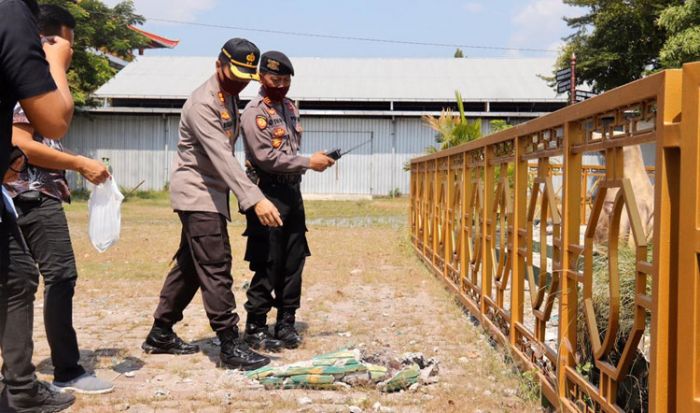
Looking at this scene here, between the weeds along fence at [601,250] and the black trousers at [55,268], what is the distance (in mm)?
2334

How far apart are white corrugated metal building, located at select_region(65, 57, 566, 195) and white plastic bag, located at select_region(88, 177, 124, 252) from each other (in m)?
22.6

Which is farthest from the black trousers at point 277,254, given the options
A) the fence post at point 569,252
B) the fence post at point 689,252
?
the fence post at point 689,252

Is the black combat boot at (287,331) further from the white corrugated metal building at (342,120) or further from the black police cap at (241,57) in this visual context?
the white corrugated metal building at (342,120)

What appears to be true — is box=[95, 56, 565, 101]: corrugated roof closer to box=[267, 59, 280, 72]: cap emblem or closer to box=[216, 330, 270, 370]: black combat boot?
box=[267, 59, 280, 72]: cap emblem

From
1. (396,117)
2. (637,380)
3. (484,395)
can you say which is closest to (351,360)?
(484,395)

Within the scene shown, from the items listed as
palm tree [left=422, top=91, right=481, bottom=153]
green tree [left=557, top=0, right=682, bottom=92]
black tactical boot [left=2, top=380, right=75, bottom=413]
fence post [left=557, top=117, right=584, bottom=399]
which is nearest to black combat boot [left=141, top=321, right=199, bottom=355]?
black tactical boot [left=2, top=380, right=75, bottom=413]

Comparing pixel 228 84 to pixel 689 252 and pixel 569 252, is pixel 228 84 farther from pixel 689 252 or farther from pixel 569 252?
pixel 689 252

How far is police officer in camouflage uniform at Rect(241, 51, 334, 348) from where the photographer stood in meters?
4.58

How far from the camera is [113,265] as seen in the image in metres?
9.05

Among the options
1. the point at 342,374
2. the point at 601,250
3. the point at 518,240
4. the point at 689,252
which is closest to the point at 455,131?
the point at 518,240

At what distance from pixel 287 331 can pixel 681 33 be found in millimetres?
16602

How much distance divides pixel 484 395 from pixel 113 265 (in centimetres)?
651

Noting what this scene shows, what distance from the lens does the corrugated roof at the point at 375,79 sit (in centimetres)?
2709

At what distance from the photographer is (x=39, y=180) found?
352cm
